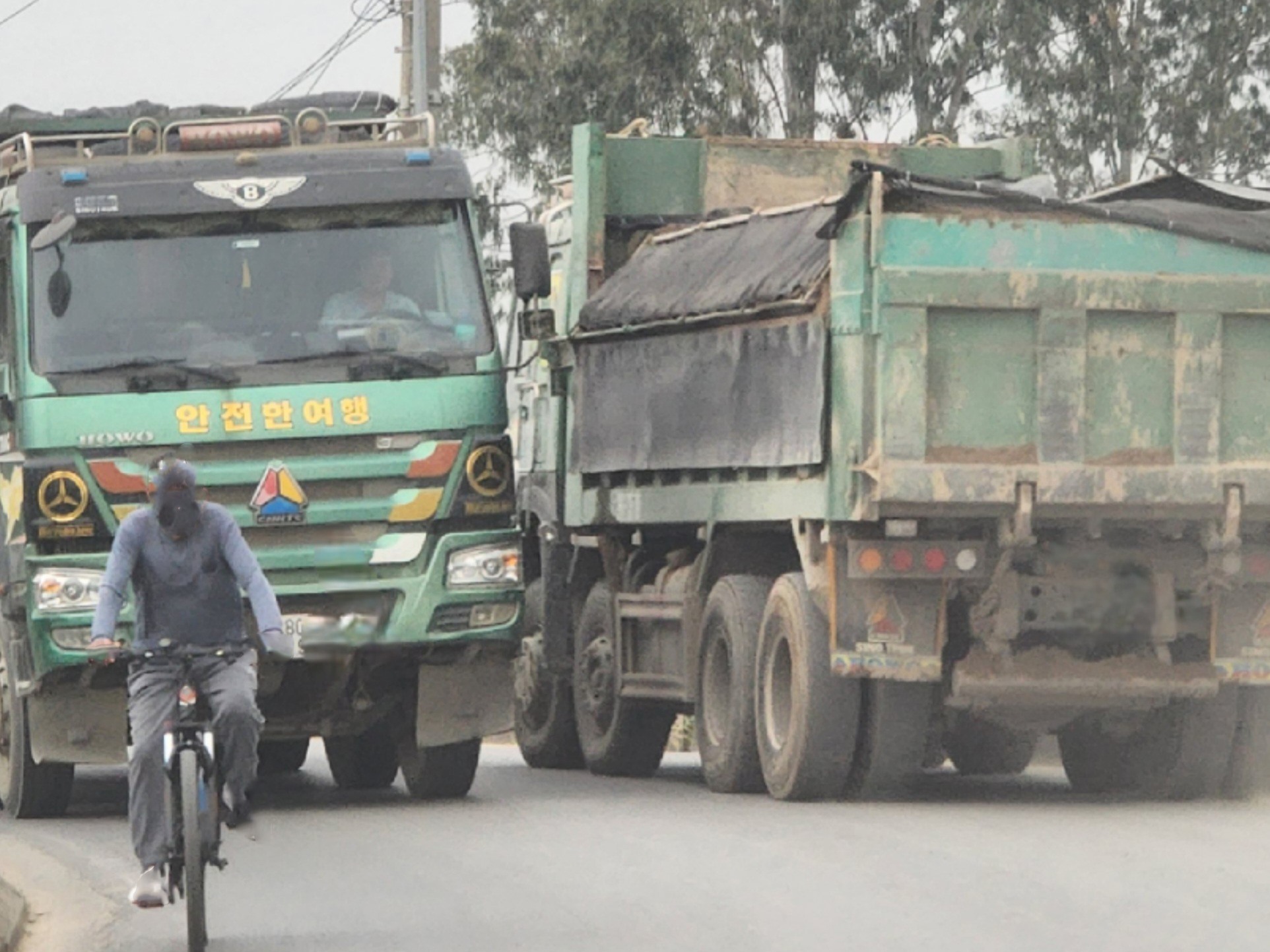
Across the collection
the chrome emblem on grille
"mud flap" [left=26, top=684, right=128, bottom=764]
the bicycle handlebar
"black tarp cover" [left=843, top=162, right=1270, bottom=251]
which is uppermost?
"black tarp cover" [left=843, top=162, right=1270, bottom=251]

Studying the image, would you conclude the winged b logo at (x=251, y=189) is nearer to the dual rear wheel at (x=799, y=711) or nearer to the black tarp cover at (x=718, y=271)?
the black tarp cover at (x=718, y=271)

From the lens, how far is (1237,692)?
579 inches

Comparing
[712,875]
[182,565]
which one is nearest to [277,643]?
[182,565]

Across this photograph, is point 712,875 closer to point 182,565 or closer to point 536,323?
point 182,565

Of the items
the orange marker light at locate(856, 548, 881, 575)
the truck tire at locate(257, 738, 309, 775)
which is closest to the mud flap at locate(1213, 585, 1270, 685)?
the orange marker light at locate(856, 548, 881, 575)

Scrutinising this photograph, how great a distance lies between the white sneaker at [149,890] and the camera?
32.2 ft

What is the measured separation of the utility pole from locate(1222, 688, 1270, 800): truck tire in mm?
15456

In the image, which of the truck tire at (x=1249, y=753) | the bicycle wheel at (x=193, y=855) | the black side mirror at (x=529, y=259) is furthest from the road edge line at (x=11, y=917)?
the truck tire at (x=1249, y=753)

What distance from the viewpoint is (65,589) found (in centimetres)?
1378

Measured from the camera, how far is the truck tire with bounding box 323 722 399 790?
54.3 ft

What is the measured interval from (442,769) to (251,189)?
3.14 m

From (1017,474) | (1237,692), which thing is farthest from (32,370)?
(1237,692)

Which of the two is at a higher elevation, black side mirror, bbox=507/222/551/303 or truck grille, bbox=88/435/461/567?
black side mirror, bbox=507/222/551/303

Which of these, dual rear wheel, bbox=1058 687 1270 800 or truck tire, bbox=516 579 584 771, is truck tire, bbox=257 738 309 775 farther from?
dual rear wheel, bbox=1058 687 1270 800
